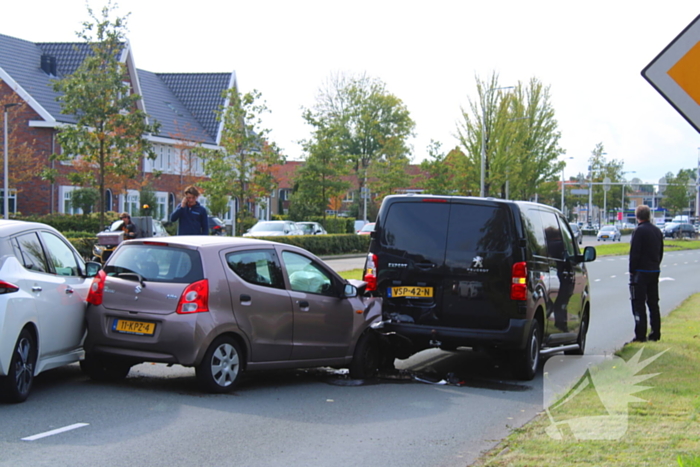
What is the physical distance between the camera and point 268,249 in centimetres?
894

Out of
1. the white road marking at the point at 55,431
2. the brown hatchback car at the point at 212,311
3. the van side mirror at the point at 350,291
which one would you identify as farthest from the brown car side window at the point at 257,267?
the white road marking at the point at 55,431

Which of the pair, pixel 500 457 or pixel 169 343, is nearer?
pixel 500 457

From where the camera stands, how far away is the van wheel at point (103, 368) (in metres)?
8.60

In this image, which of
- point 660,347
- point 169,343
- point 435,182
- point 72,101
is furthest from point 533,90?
point 169,343

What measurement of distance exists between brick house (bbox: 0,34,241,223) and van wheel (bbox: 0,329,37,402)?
27.8 m

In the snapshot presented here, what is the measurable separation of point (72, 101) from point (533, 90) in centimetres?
3815

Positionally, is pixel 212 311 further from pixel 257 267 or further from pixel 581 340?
pixel 581 340

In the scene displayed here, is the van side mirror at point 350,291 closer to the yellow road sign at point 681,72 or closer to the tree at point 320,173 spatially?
the yellow road sign at point 681,72

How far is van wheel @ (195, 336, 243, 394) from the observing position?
8.04m

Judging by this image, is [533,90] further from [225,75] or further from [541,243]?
[541,243]
